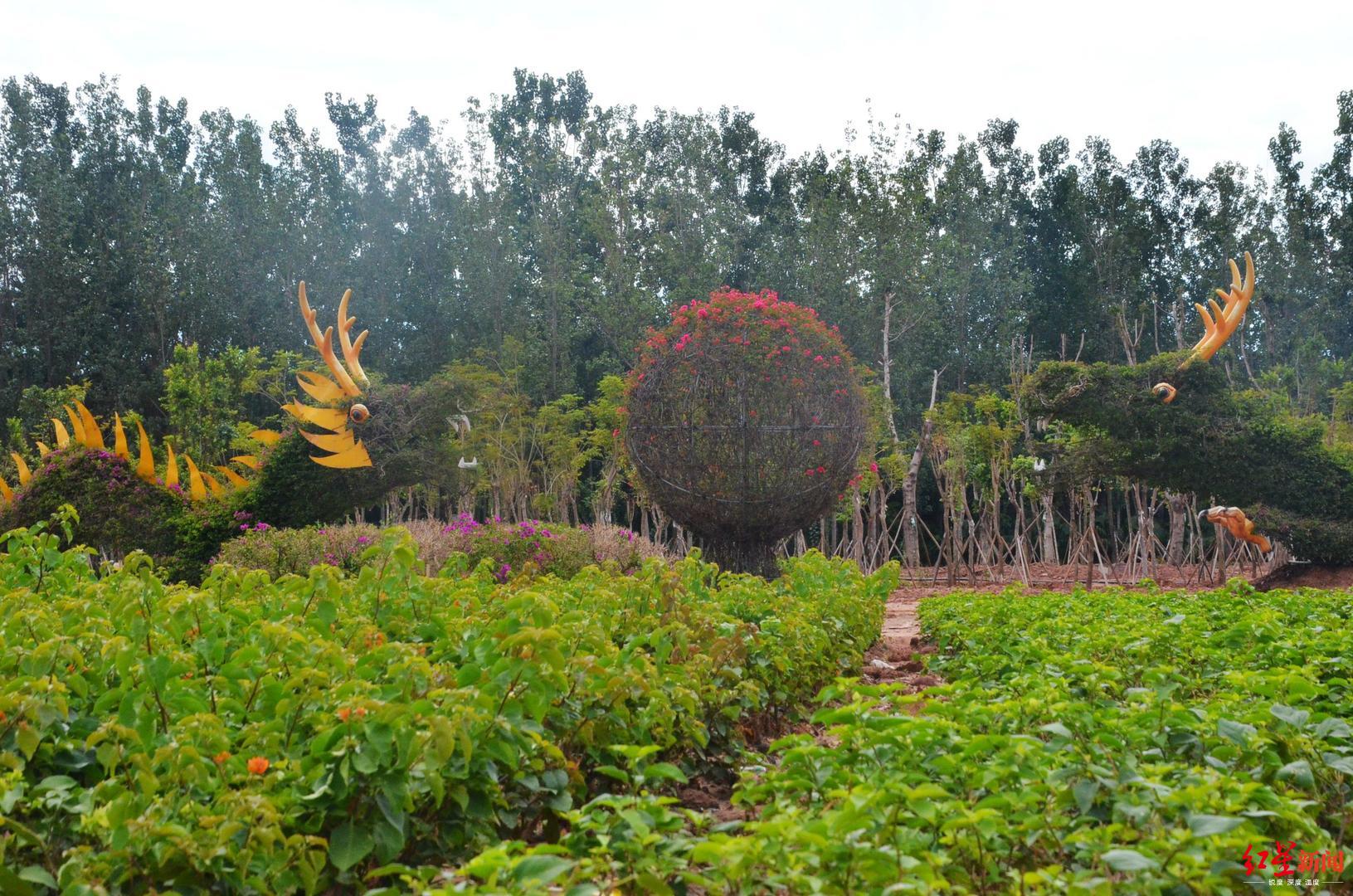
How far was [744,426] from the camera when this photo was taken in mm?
9406

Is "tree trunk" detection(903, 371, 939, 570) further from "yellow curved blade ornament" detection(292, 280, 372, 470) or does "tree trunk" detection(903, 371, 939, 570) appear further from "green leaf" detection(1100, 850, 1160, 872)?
"green leaf" detection(1100, 850, 1160, 872)

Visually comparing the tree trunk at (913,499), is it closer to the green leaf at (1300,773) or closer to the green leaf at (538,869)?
the green leaf at (1300,773)

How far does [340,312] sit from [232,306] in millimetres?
15256

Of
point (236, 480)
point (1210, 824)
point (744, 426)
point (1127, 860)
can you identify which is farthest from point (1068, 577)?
point (1127, 860)

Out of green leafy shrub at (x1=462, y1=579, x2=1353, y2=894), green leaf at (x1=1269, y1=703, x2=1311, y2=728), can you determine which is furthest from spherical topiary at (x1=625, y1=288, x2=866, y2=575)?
green leaf at (x1=1269, y1=703, x2=1311, y2=728)

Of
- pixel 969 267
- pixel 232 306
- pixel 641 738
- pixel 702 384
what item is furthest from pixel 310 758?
pixel 232 306

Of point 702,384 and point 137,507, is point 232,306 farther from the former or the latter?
point 702,384

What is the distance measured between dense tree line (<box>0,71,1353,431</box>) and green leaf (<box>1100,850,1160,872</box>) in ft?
66.2

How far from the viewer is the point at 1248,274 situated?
1062 cm

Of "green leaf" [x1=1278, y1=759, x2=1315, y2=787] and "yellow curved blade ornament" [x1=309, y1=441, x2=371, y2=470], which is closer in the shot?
"green leaf" [x1=1278, y1=759, x2=1315, y2=787]

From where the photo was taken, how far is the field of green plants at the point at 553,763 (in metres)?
2.04

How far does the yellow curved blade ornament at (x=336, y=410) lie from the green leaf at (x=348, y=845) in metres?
8.84

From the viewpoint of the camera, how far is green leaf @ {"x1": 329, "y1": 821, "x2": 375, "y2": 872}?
7.23 feet

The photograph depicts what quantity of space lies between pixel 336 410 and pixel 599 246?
591 inches
